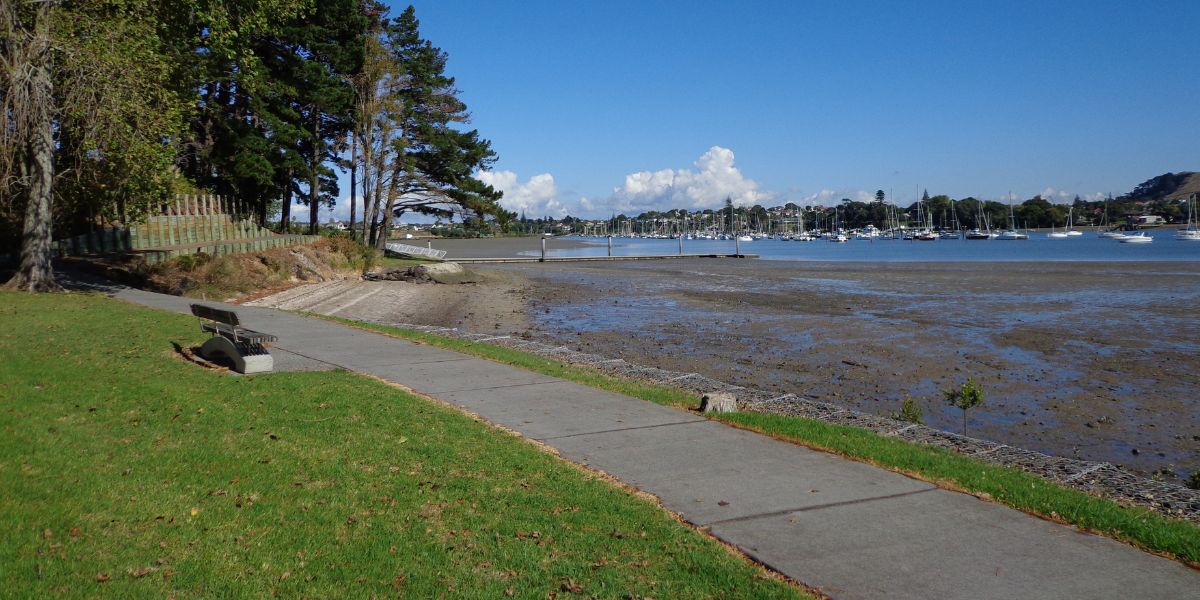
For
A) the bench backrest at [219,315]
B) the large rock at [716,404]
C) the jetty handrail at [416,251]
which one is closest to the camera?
the large rock at [716,404]

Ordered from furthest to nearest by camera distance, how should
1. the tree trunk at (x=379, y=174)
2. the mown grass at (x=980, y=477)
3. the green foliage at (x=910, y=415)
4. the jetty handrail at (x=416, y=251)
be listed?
the jetty handrail at (x=416, y=251) → the tree trunk at (x=379, y=174) → the green foliage at (x=910, y=415) → the mown grass at (x=980, y=477)

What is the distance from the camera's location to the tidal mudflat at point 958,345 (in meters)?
12.3

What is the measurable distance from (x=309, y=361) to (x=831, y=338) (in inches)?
516

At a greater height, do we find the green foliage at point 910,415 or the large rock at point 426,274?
the large rock at point 426,274

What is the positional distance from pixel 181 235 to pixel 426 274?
13.1 metres

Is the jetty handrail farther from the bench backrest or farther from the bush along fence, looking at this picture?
the bench backrest

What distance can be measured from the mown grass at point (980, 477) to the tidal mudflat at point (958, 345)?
346 centimetres

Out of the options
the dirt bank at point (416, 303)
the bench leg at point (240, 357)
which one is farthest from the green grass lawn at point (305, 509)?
the dirt bank at point (416, 303)

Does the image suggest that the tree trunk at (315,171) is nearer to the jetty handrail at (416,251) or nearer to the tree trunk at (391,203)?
the tree trunk at (391,203)

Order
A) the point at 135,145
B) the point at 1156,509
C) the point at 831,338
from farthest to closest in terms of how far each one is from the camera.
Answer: the point at 831,338 → the point at 135,145 → the point at 1156,509

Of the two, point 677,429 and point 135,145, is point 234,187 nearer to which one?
point 135,145

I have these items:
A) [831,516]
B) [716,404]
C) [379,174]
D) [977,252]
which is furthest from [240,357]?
[977,252]

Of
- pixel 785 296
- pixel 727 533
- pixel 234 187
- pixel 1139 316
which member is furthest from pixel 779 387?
pixel 234 187

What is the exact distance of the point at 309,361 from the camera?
A: 1288 cm
